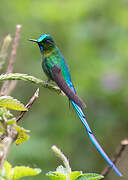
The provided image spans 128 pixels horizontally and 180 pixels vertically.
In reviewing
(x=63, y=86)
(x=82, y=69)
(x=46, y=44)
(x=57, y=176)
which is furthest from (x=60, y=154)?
(x=82, y=69)

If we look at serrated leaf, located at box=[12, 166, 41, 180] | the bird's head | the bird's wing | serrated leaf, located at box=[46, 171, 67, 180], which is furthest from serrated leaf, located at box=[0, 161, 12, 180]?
the bird's head

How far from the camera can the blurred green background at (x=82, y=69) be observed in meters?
4.70

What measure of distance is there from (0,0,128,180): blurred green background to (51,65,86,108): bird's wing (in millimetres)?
1768

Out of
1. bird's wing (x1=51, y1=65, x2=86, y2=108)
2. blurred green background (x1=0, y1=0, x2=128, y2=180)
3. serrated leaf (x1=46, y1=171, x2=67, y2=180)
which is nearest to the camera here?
serrated leaf (x1=46, y1=171, x2=67, y2=180)

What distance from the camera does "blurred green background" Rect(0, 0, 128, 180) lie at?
470cm

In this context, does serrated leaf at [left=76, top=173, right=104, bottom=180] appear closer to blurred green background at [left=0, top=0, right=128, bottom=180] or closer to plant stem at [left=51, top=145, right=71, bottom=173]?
plant stem at [left=51, top=145, right=71, bottom=173]

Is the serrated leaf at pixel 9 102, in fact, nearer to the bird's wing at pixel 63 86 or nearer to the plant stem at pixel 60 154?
the plant stem at pixel 60 154

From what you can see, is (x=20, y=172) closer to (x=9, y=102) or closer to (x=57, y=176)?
(x=57, y=176)

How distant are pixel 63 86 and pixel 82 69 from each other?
2.58m

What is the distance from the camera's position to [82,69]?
4902mm

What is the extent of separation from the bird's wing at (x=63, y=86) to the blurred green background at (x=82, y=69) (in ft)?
5.80

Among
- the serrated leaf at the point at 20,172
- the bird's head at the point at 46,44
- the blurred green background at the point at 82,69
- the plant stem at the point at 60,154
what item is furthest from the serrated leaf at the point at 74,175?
the blurred green background at the point at 82,69

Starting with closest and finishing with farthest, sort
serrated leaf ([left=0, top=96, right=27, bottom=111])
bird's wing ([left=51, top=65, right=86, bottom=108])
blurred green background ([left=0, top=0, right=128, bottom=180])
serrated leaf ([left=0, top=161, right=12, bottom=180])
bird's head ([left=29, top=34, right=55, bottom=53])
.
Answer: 1. serrated leaf ([left=0, top=161, right=12, bottom=180])
2. serrated leaf ([left=0, top=96, right=27, bottom=111])
3. bird's wing ([left=51, top=65, right=86, bottom=108])
4. bird's head ([left=29, top=34, right=55, bottom=53])
5. blurred green background ([left=0, top=0, right=128, bottom=180])

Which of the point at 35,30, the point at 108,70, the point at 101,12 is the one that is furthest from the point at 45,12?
the point at 108,70
